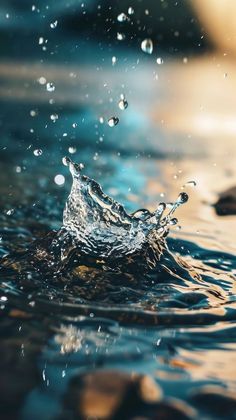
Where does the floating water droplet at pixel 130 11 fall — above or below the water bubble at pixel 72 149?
above

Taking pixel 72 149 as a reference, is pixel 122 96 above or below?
below

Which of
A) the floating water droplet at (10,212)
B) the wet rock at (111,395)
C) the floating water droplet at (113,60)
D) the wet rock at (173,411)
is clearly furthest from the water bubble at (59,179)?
the floating water droplet at (113,60)

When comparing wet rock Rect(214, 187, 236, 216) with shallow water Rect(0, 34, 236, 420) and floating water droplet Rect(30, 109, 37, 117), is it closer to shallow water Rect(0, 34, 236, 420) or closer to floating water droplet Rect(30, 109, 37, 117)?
shallow water Rect(0, 34, 236, 420)

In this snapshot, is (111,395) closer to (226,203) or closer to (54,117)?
(226,203)

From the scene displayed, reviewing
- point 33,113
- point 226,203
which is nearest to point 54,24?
point 33,113

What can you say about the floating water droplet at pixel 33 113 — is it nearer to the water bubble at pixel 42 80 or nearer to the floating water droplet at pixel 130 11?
the water bubble at pixel 42 80
